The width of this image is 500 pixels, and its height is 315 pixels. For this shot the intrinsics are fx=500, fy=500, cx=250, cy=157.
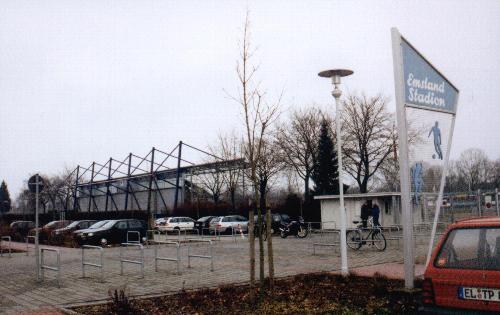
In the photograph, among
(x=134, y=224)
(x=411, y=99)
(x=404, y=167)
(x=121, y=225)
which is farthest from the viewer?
(x=134, y=224)

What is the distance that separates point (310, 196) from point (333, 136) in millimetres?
6336

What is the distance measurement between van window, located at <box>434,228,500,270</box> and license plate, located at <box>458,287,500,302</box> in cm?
22

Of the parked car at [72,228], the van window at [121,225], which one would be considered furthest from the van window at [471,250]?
the parked car at [72,228]

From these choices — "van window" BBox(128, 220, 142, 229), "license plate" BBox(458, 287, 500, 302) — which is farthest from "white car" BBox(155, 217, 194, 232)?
"license plate" BBox(458, 287, 500, 302)

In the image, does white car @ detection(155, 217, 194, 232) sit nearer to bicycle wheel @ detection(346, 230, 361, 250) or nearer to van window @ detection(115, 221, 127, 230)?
van window @ detection(115, 221, 127, 230)

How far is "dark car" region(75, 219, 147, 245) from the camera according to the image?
27.1 m

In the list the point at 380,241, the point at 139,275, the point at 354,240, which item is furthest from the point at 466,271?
the point at 354,240

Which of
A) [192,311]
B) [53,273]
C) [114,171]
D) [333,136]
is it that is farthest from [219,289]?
[114,171]

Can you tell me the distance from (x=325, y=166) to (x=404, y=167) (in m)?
39.7

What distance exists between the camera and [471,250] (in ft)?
17.8

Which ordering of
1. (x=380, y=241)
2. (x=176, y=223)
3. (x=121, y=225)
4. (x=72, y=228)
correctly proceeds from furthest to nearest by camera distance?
(x=176, y=223) < (x=72, y=228) < (x=121, y=225) < (x=380, y=241)

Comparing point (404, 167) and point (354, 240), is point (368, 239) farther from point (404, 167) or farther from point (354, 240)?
point (404, 167)

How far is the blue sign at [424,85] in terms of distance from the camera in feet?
28.9

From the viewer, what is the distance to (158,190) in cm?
6166
